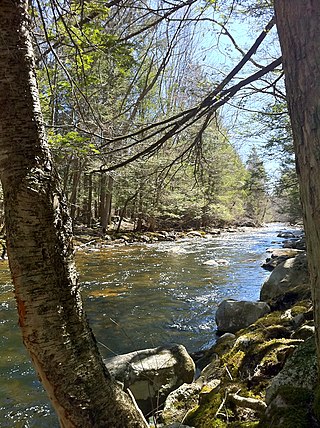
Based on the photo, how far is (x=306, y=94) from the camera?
3.87 ft

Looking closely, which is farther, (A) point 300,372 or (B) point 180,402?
(B) point 180,402

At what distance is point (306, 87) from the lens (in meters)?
1.18

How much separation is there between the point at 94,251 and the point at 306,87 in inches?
507

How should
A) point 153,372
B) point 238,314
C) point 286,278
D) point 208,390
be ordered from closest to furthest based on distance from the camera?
point 208,390 < point 153,372 < point 238,314 < point 286,278

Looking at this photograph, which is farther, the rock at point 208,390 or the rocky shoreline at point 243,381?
the rock at point 208,390

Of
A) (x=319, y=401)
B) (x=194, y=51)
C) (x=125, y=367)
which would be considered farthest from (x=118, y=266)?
(x=319, y=401)

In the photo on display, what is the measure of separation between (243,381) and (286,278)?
408 cm

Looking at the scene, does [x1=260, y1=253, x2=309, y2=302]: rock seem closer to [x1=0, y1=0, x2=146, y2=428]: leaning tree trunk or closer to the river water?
the river water

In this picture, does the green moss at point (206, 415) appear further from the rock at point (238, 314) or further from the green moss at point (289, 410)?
the rock at point (238, 314)

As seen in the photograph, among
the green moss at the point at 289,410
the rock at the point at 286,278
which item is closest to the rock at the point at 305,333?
the green moss at the point at 289,410

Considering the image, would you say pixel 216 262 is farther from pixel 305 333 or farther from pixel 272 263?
pixel 305 333

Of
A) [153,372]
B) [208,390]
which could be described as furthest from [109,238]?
[208,390]

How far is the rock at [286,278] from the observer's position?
605 centimetres

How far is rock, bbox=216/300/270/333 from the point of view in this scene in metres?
5.02
